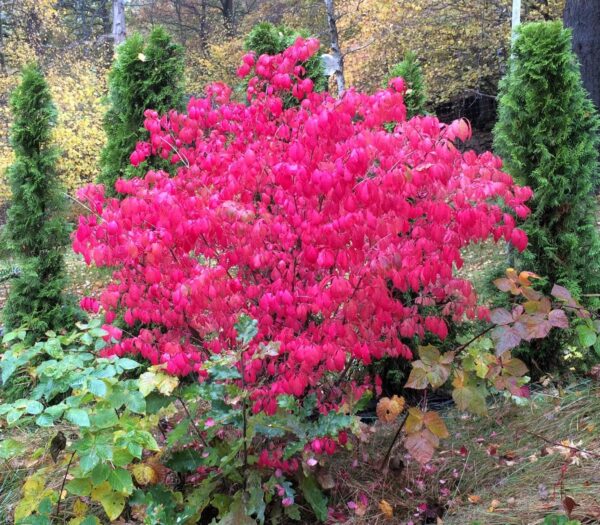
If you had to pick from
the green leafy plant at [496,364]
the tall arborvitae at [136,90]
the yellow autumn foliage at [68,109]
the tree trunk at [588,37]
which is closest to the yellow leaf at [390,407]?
the green leafy plant at [496,364]

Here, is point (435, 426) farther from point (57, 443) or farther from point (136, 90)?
point (136, 90)

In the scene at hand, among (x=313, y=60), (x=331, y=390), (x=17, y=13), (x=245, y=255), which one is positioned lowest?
(x=331, y=390)

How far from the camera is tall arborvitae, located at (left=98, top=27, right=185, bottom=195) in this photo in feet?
16.0

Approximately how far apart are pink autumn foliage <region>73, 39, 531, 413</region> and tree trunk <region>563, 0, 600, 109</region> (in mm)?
6857

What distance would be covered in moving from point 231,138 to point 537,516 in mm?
2458

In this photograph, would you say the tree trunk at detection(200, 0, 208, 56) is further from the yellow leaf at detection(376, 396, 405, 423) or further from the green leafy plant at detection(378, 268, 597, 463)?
the green leafy plant at detection(378, 268, 597, 463)

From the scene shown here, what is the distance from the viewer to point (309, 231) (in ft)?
7.57

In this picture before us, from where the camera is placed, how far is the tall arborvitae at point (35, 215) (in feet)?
15.4

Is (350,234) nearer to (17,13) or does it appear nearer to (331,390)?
(331,390)

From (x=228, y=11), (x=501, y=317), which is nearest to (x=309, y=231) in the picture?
(x=501, y=317)

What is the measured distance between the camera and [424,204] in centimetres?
237

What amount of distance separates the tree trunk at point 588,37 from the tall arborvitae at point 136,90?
20.4 feet

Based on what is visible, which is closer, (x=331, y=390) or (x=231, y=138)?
(x=331, y=390)

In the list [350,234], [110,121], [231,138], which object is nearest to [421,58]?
[110,121]
